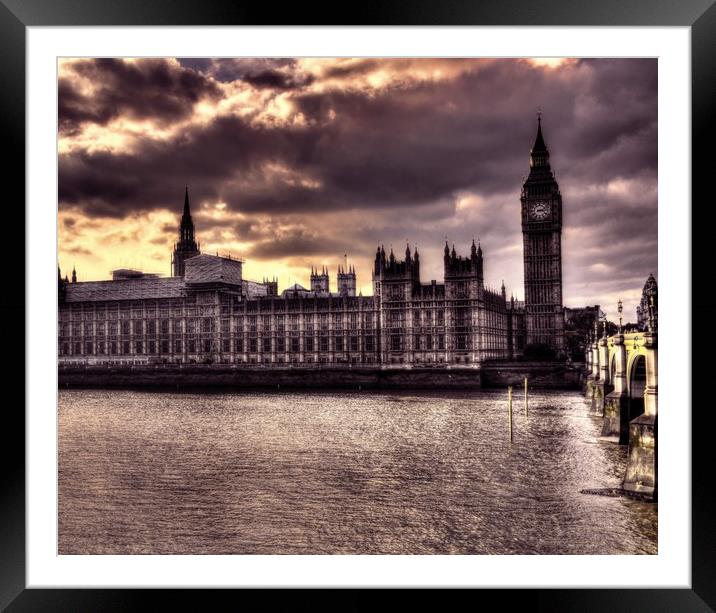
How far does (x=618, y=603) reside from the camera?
4.91 m

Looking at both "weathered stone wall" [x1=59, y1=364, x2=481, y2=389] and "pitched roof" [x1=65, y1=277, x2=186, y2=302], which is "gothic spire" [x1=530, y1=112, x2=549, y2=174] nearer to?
"pitched roof" [x1=65, y1=277, x2=186, y2=302]

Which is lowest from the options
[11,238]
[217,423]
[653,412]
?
[217,423]

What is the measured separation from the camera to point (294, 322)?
89.8 ft

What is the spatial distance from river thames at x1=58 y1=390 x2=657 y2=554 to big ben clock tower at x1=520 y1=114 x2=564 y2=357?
121 inches

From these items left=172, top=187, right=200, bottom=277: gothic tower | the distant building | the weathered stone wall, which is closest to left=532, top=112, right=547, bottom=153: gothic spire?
left=172, top=187, right=200, bottom=277: gothic tower

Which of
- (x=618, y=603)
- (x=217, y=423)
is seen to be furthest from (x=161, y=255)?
(x=618, y=603)

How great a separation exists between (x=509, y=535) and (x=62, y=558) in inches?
170

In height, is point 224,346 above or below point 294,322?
below

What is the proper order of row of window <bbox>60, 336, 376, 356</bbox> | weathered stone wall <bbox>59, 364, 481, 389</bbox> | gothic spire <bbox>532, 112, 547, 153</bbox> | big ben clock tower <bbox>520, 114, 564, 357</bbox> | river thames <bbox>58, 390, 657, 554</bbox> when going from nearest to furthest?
river thames <bbox>58, 390, 657, 554</bbox>, gothic spire <bbox>532, 112, 547, 153</bbox>, big ben clock tower <bbox>520, 114, 564, 357</bbox>, weathered stone wall <bbox>59, 364, 481, 389</bbox>, row of window <bbox>60, 336, 376, 356</bbox>

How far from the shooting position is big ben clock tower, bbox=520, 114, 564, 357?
382 inches
